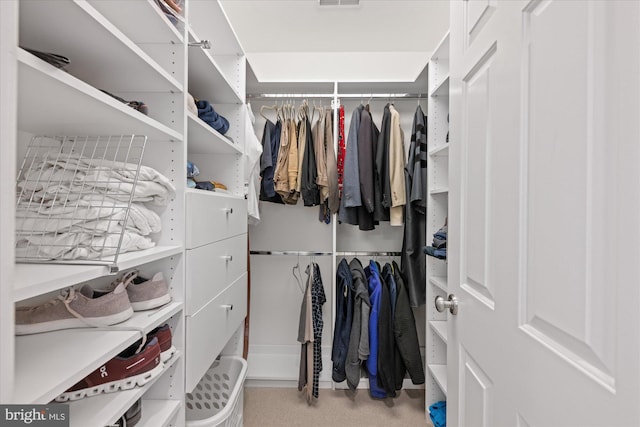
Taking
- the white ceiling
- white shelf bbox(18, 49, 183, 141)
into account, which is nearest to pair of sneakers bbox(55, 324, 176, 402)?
white shelf bbox(18, 49, 183, 141)

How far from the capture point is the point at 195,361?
1.10 meters

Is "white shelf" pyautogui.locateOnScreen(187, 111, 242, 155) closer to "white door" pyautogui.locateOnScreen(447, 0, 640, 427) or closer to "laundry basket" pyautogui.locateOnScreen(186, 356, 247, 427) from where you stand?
"white door" pyautogui.locateOnScreen(447, 0, 640, 427)

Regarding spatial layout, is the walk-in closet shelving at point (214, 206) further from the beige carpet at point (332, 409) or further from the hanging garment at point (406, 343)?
the hanging garment at point (406, 343)

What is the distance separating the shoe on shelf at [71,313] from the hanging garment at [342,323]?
4.75ft

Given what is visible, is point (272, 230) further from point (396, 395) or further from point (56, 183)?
point (56, 183)

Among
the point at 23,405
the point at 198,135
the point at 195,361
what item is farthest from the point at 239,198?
the point at 23,405

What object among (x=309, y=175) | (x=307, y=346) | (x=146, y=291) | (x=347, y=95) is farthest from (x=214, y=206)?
(x=347, y=95)

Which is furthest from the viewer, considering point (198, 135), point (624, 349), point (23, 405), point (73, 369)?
point (198, 135)

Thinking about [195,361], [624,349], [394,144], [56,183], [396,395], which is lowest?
[396,395]

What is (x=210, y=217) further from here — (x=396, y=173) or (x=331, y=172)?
(x=396, y=173)

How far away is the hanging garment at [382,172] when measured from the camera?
1992 millimetres

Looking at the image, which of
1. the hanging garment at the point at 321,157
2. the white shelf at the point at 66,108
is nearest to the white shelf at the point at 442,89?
the hanging garment at the point at 321,157

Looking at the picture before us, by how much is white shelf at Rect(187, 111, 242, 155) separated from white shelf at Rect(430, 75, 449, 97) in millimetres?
1217

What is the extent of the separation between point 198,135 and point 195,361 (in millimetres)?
923
